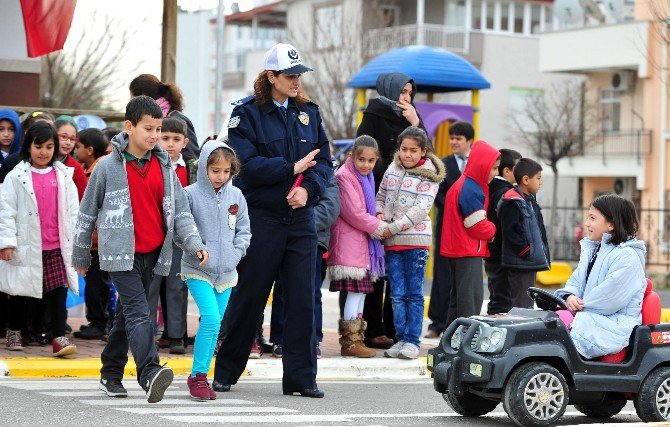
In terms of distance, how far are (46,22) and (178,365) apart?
7.96 metres

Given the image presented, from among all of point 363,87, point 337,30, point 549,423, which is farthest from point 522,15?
point 549,423

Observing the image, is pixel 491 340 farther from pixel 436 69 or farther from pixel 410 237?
pixel 436 69

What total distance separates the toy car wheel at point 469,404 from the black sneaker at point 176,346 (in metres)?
3.48

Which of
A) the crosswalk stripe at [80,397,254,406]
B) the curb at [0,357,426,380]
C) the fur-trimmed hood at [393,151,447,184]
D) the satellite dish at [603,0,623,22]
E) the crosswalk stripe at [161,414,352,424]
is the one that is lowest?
the curb at [0,357,426,380]

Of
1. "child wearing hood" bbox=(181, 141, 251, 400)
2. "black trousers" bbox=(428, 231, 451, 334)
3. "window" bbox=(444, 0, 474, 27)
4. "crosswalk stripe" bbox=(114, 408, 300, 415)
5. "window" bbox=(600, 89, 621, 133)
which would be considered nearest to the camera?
"crosswalk stripe" bbox=(114, 408, 300, 415)

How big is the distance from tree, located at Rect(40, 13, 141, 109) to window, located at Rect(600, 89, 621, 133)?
62.3 ft

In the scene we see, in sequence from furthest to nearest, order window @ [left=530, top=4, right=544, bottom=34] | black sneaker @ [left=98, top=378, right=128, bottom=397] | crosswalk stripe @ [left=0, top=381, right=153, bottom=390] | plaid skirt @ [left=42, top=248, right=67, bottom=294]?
window @ [left=530, top=4, right=544, bottom=34]
plaid skirt @ [left=42, top=248, right=67, bottom=294]
crosswalk stripe @ [left=0, top=381, right=153, bottom=390]
black sneaker @ [left=98, top=378, right=128, bottom=397]

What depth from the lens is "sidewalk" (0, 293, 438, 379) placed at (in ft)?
34.7

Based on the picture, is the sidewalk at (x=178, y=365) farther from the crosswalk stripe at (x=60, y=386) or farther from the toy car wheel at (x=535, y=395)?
the toy car wheel at (x=535, y=395)

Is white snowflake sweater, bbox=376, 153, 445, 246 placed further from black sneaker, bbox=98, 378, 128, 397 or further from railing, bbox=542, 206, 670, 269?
railing, bbox=542, 206, 670, 269

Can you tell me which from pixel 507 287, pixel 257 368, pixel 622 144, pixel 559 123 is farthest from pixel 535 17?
pixel 257 368

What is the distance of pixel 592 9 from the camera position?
46469 mm

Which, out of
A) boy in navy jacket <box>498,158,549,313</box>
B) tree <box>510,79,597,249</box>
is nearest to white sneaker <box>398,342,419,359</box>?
boy in navy jacket <box>498,158,549,313</box>

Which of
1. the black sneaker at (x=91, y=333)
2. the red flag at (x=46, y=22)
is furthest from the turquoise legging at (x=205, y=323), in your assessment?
the red flag at (x=46, y=22)
